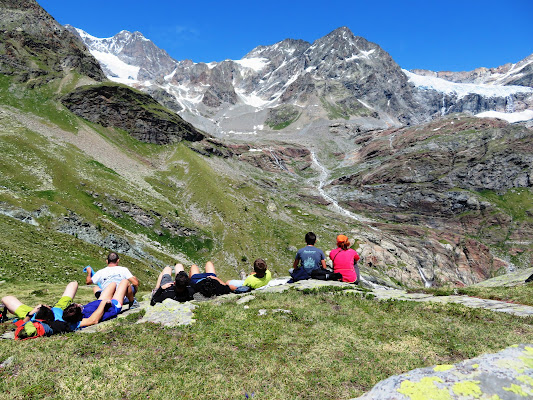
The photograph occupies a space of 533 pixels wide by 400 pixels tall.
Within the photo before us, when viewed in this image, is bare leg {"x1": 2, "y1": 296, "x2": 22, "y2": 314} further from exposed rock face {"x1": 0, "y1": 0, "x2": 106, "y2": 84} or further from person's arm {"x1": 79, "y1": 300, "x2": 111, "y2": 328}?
exposed rock face {"x1": 0, "y1": 0, "x2": 106, "y2": 84}

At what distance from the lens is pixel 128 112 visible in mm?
144000

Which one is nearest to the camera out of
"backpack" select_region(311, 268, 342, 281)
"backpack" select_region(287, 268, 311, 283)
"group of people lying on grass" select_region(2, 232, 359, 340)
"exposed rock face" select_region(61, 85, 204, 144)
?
"group of people lying on grass" select_region(2, 232, 359, 340)

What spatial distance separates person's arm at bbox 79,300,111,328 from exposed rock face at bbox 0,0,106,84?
15259 centimetres

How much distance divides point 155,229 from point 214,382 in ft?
261

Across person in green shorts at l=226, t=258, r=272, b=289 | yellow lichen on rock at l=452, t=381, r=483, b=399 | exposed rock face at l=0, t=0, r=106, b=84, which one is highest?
exposed rock face at l=0, t=0, r=106, b=84

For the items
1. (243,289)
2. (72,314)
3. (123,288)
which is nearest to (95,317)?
(72,314)

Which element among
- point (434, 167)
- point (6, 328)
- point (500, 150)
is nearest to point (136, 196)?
point (6, 328)

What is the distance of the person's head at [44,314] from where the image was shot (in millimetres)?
11453

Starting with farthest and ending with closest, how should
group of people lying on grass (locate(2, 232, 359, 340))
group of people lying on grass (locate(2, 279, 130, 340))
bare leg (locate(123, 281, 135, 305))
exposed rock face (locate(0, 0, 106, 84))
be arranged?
exposed rock face (locate(0, 0, 106, 84)) → bare leg (locate(123, 281, 135, 305)) → group of people lying on grass (locate(2, 232, 359, 340)) → group of people lying on grass (locate(2, 279, 130, 340))

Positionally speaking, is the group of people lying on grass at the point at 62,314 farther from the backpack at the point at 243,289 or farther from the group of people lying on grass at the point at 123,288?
the backpack at the point at 243,289

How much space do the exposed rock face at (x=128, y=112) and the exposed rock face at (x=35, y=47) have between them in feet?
60.0

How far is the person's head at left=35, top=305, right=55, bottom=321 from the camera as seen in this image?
1145 cm

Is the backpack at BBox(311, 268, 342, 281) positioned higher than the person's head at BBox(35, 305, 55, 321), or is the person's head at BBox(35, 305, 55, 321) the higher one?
the backpack at BBox(311, 268, 342, 281)


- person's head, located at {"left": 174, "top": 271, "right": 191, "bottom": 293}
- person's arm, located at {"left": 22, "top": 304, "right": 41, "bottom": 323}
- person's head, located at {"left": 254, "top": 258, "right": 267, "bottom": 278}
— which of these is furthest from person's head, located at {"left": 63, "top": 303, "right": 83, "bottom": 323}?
person's head, located at {"left": 254, "top": 258, "right": 267, "bottom": 278}
